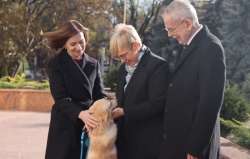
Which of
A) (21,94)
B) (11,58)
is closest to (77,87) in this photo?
(21,94)

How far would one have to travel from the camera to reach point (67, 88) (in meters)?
4.48

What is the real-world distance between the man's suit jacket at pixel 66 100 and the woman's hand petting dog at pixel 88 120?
194 millimetres

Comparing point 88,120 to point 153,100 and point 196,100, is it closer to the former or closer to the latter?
point 153,100

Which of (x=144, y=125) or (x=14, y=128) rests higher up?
(x=144, y=125)

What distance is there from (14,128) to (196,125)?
1026cm

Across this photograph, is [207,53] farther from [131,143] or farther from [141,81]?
[131,143]

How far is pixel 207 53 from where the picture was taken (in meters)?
3.59

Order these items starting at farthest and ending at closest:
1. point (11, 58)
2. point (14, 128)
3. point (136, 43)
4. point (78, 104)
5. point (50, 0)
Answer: point (50, 0) < point (11, 58) < point (14, 128) < point (78, 104) < point (136, 43)

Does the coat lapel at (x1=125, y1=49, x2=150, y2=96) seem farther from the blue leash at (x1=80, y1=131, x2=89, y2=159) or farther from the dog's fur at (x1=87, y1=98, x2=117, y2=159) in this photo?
the blue leash at (x1=80, y1=131, x2=89, y2=159)

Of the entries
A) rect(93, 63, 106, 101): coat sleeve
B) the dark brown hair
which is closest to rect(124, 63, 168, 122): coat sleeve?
rect(93, 63, 106, 101): coat sleeve

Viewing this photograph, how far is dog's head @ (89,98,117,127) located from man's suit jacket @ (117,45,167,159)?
0.12m

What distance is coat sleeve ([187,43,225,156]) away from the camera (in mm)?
3498

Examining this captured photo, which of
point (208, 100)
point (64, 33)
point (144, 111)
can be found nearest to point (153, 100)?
point (144, 111)

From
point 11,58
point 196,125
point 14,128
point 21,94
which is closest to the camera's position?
point 196,125
